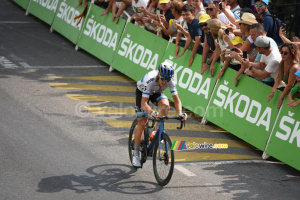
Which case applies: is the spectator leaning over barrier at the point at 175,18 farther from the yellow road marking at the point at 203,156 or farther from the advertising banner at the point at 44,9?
the advertising banner at the point at 44,9

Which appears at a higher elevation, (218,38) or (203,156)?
(218,38)

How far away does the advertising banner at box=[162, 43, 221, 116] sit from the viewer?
13477mm

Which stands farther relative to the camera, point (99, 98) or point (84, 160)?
point (99, 98)

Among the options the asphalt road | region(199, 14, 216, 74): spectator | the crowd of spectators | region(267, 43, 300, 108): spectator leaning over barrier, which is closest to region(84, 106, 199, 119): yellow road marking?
the asphalt road

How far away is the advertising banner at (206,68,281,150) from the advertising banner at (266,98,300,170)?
0.20 metres

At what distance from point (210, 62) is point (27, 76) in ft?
17.9

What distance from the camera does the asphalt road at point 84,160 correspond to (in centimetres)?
957

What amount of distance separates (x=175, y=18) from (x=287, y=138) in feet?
16.0

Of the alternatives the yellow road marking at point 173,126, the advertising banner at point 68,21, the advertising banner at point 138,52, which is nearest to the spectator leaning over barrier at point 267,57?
the yellow road marking at point 173,126

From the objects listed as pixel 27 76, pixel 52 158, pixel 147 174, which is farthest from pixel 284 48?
pixel 27 76

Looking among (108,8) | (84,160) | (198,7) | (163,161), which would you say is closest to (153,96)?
(163,161)

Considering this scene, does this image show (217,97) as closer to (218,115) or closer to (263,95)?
(218,115)

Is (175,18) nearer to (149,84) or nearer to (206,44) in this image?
(206,44)

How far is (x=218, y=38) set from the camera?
1298 cm
